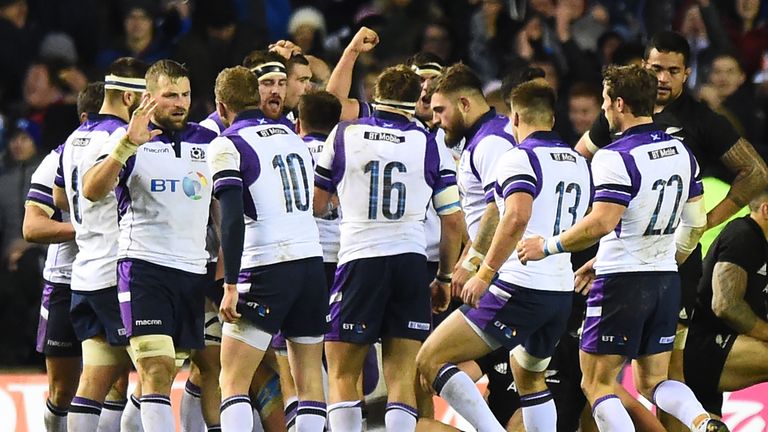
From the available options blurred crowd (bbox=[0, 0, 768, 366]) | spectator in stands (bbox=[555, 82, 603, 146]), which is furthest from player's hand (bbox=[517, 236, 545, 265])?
blurred crowd (bbox=[0, 0, 768, 366])

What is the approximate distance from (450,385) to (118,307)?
2007 mm

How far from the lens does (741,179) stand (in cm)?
1158

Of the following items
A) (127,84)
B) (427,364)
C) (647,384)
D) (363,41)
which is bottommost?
(647,384)

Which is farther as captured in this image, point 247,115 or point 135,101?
point 135,101

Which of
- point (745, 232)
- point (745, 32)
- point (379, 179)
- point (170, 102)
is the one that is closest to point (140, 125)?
point (170, 102)

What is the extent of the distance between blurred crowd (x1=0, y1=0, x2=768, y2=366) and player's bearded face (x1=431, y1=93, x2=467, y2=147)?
396 cm

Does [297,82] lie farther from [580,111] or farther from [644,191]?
[580,111]

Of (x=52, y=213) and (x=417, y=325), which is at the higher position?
(x=52, y=213)

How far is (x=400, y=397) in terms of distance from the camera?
10.8m

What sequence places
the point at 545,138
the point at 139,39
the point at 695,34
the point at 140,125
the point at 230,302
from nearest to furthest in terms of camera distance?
the point at 140,125 → the point at 230,302 → the point at 545,138 → the point at 695,34 → the point at 139,39

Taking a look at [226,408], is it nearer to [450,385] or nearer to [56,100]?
[450,385]

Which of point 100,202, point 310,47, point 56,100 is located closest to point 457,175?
point 100,202

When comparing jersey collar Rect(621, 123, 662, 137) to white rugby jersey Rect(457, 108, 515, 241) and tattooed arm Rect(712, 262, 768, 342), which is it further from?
tattooed arm Rect(712, 262, 768, 342)

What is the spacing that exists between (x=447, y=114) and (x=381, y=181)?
85 cm
